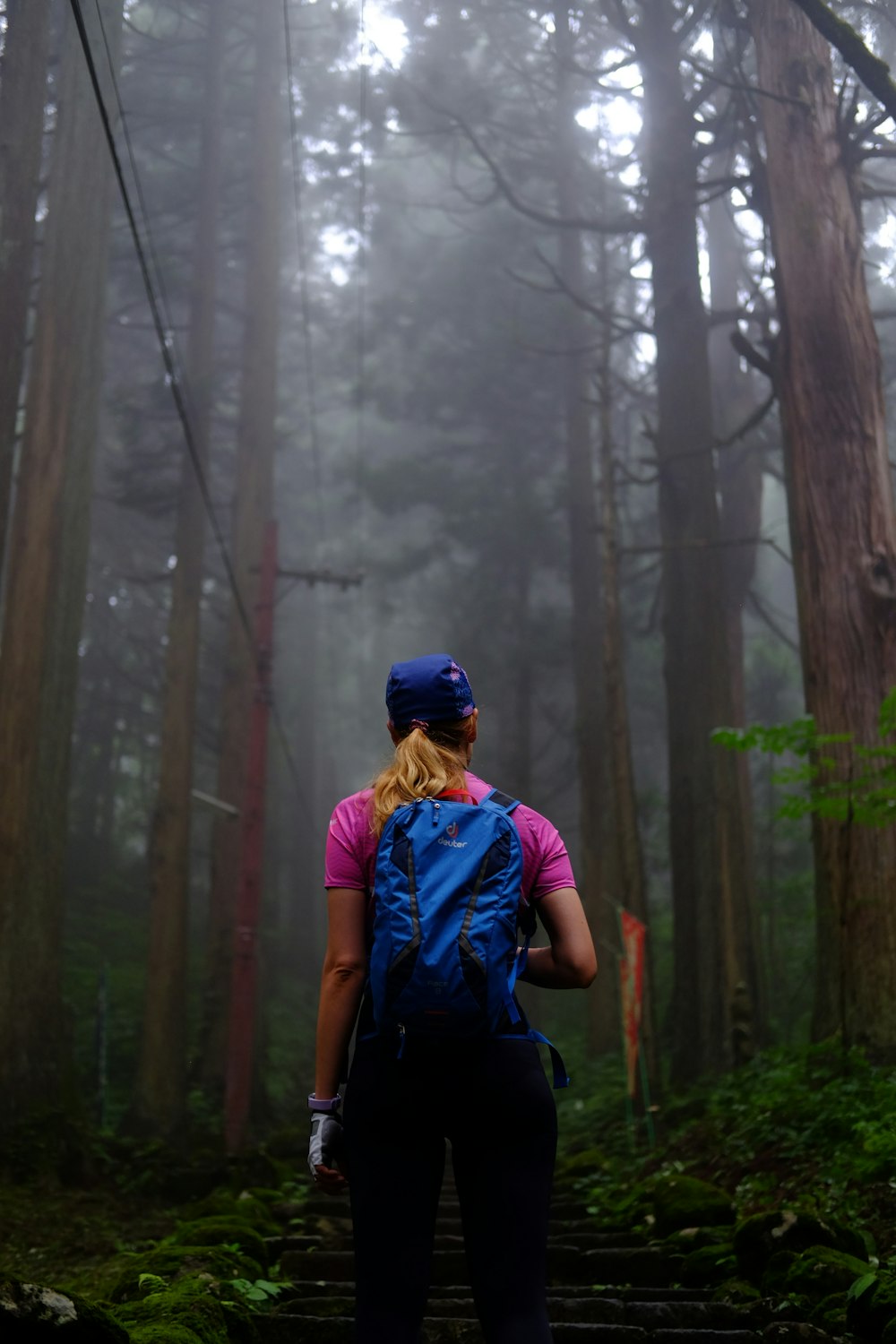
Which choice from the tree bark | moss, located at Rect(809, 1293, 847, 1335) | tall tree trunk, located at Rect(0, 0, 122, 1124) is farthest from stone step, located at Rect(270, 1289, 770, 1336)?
tall tree trunk, located at Rect(0, 0, 122, 1124)

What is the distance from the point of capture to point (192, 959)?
26344 mm

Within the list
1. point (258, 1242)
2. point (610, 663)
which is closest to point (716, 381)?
point (610, 663)

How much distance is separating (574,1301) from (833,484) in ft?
21.2

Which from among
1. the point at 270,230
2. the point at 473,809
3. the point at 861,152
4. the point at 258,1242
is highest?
the point at 270,230

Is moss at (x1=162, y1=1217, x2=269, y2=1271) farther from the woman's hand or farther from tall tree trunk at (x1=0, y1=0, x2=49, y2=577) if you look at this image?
tall tree trunk at (x1=0, y1=0, x2=49, y2=577)

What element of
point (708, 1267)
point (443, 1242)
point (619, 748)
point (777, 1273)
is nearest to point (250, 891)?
point (619, 748)

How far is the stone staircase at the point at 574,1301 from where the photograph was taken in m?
4.48

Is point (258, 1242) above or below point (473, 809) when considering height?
below

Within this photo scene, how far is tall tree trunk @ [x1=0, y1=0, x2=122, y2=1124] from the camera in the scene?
36.3 feet

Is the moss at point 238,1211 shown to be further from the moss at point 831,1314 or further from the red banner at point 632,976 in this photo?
the red banner at point 632,976

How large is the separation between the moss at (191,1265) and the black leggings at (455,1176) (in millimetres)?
2692

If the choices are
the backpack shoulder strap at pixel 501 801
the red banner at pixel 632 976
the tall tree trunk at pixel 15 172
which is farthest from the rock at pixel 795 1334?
the tall tree trunk at pixel 15 172

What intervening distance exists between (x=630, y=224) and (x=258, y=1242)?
39.4ft

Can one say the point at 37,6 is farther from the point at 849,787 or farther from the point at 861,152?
the point at 849,787
